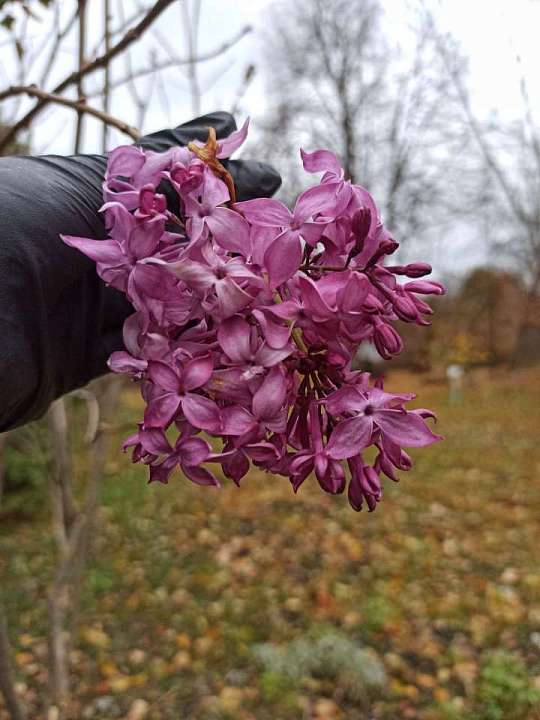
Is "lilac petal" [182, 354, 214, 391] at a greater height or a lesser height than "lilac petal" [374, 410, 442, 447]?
greater

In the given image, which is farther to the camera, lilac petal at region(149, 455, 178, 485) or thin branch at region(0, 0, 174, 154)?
thin branch at region(0, 0, 174, 154)

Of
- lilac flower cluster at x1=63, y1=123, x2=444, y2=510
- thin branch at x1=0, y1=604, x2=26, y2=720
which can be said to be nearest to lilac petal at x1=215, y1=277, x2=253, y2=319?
lilac flower cluster at x1=63, y1=123, x2=444, y2=510

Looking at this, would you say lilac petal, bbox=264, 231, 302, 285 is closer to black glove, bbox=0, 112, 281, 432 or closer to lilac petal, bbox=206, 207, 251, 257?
lilac petal, bbox=206, 207, 251, 257

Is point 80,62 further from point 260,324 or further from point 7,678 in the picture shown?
point 7,678

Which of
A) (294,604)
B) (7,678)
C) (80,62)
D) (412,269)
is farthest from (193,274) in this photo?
(294,604)

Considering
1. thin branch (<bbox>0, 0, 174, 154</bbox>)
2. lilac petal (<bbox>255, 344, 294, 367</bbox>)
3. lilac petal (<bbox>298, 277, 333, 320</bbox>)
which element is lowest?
lilac petal (<bbox>255, 344, 294, 367</bbox>)

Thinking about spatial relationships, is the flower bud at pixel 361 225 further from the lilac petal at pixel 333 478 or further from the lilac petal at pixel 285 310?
the lilac petal at pixel 333 478
